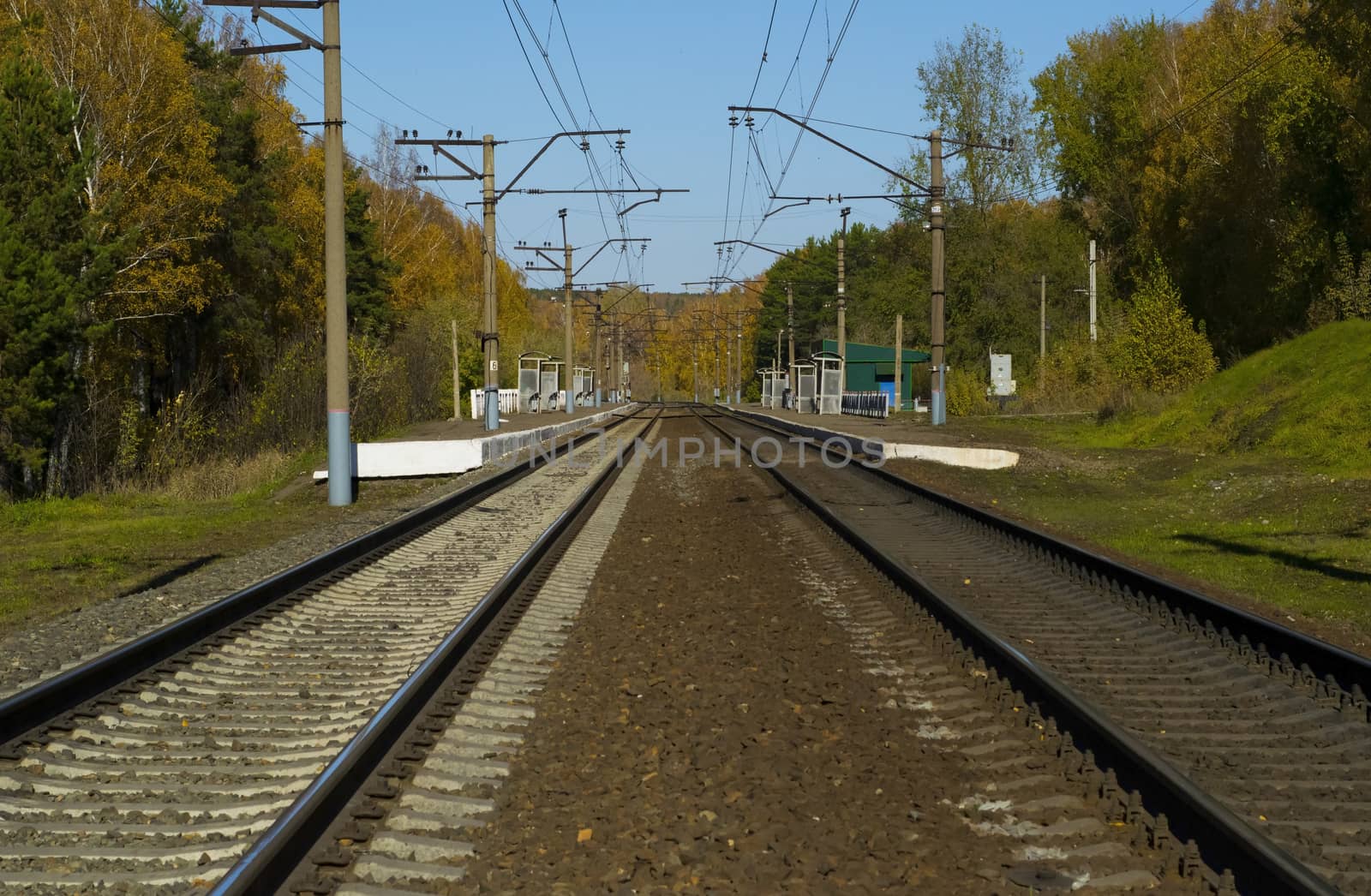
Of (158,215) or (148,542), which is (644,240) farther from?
(148,542)

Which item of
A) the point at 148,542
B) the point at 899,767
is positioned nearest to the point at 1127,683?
the point at 899,767

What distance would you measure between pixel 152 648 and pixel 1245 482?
15660 millimetres

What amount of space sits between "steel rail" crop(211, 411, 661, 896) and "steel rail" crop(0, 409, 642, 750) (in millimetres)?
1658

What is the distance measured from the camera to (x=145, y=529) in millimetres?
A: 16922

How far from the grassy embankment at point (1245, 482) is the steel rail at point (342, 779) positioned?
5.76 metres

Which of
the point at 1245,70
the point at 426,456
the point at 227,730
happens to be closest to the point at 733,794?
the point at 227,730

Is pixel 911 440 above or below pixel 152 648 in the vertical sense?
above

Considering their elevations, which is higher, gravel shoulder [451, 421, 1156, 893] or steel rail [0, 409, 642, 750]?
steel rail [0, 409, 642, 750]

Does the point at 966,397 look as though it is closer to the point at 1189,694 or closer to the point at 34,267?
the point at 34,267

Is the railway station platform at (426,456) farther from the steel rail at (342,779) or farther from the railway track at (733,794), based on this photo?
the railway track at (733,794)

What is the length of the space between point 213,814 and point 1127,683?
4869 mm

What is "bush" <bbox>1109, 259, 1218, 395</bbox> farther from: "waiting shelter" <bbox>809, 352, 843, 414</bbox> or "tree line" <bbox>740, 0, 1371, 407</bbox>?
"waiting shelter" <bbox>809, 352, 843, 414</bbox>

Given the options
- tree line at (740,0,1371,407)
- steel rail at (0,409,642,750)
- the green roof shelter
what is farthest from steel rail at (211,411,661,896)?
the green roof shelter

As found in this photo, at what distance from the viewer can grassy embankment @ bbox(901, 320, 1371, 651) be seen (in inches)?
465
